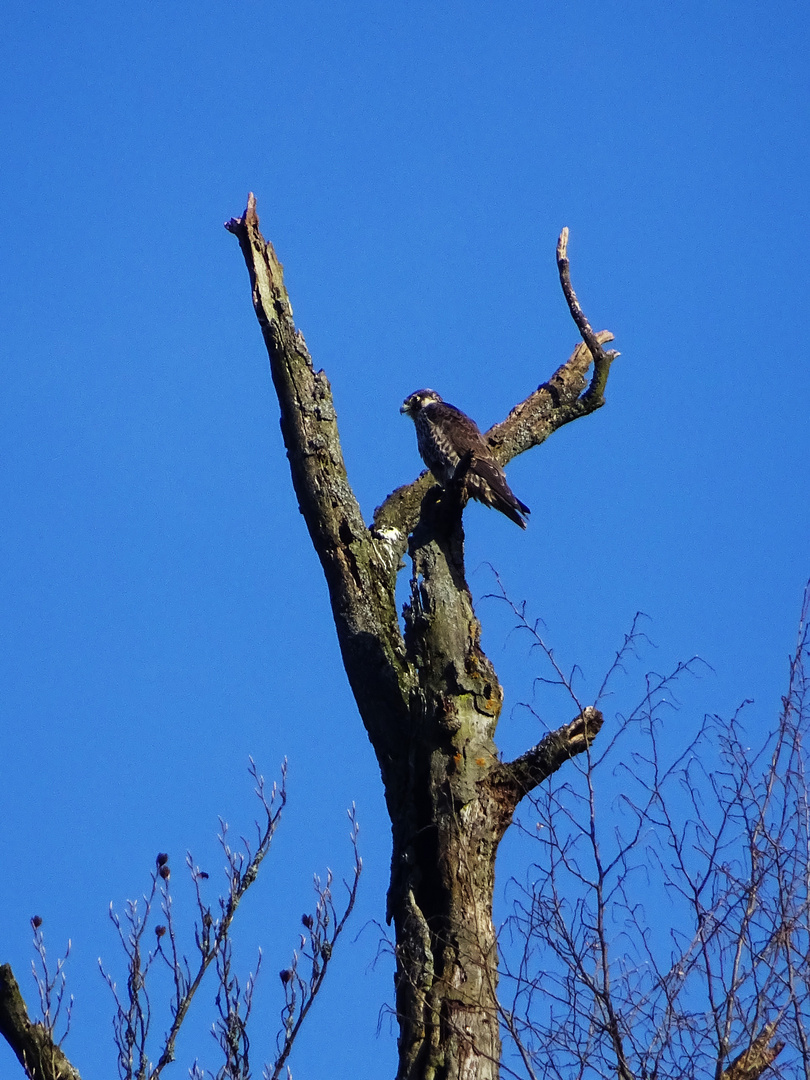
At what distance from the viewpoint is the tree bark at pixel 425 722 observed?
468cm

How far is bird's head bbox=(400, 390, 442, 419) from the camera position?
934 cm

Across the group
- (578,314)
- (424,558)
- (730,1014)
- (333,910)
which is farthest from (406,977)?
(578,314)

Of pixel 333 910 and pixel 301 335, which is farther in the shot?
pixel 301 335

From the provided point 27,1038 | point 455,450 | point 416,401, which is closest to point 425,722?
point 27,1038

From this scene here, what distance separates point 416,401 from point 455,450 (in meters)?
1.56

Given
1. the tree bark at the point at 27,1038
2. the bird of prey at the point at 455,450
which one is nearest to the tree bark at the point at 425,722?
the bird of prey at the point at 455,450

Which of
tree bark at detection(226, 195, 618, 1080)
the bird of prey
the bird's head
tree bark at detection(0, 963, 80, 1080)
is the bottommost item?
tree bark at detection(0, 963, 80, 1080)

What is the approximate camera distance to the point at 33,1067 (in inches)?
168

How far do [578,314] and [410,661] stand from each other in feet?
8.67

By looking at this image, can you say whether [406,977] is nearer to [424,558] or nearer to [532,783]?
[532,783]

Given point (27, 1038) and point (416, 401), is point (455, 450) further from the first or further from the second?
point (27, 1038)

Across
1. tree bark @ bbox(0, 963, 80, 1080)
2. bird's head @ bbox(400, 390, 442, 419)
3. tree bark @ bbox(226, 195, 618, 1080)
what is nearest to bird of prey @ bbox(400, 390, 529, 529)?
bird's head @ bbox(400, 390, 442, 419)

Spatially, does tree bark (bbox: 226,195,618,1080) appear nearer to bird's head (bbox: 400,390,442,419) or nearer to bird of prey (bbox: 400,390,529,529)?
bird of prey (bbox: 400,390,529,529)

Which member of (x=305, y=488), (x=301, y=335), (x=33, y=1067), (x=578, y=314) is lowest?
(x=33, y=1067)
